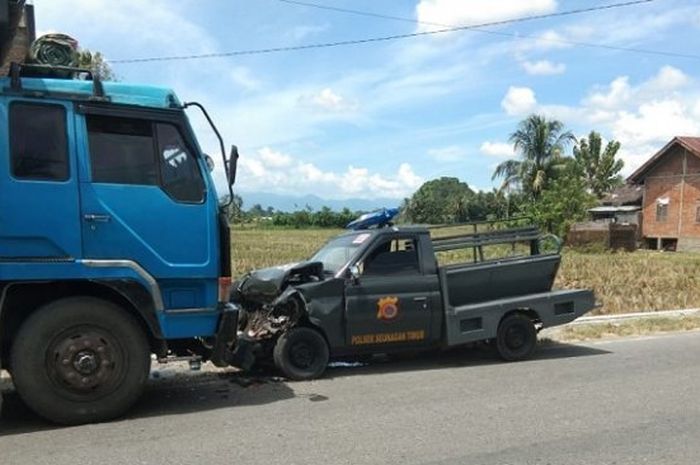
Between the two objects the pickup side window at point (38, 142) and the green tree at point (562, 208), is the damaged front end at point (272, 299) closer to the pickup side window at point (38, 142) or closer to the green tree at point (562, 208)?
the pickup side window at point (38, 142)

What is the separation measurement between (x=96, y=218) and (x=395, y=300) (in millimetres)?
3830

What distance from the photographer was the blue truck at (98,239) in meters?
6.02

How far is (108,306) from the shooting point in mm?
6375

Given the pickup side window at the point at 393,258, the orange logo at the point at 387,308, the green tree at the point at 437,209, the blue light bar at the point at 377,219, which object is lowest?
the green tree at the point at 437,209

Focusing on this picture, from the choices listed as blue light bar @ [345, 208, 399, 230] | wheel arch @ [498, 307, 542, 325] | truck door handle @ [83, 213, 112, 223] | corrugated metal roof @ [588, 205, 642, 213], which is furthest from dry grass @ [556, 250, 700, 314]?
corrugated metal roof @ [588, 205, 642, 213]

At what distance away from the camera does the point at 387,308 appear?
8703mm

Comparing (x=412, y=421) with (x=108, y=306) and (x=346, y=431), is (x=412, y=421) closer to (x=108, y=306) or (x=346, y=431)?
(x=346, y=431)

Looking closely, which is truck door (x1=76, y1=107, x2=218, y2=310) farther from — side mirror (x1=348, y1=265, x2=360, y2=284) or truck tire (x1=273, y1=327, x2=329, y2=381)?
side mirror (x1=348, y1=265, x2=360, y2=284)

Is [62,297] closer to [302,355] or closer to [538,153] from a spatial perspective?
[302,355]

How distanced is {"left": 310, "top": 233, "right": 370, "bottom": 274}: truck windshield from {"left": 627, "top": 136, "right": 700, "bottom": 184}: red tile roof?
3665 cm

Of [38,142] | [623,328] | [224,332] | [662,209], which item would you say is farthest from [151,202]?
[662,209]

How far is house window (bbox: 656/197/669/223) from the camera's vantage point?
4372 centimetres

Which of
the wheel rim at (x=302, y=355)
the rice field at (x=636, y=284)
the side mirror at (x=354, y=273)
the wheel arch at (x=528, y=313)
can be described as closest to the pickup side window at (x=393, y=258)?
the side mirror at (x=354, y=273)

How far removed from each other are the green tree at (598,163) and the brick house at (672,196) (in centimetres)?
2941
